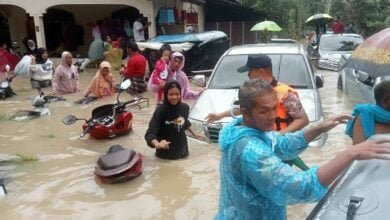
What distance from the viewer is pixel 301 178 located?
183 cm

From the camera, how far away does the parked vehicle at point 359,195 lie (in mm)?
1756

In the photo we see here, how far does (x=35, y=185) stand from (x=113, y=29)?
13.3m

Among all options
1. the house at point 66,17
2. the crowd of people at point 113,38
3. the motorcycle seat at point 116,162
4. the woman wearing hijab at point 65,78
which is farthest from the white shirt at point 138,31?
the motorcycle seat at point 116,162

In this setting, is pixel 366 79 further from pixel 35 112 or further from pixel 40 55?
pixel 40 55

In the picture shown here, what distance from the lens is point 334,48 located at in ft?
51.3

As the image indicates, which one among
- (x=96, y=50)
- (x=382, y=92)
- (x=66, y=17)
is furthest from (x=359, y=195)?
(x=66, y=17)

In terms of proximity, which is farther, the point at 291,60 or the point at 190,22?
the point at 190,22

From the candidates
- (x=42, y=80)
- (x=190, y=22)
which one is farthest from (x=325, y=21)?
(x=42, y=80)

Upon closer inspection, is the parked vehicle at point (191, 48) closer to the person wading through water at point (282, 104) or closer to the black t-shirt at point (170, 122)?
the black t-shirt at point (170, 122)

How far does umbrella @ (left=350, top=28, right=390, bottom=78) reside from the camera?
15.3 feet

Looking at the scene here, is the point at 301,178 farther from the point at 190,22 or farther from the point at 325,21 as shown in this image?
the point at 325,21

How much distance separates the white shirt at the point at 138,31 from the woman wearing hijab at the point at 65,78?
5522 millimetres

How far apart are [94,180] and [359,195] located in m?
Answer: 4.39

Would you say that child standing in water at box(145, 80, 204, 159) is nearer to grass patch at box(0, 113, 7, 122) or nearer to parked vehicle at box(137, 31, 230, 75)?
grass patch at box(0, 113, 7, 122)
